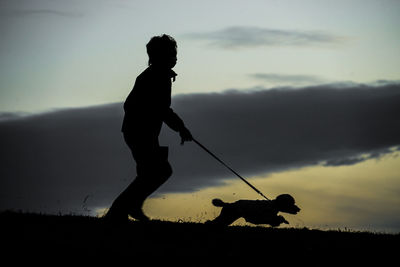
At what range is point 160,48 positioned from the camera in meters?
7.92

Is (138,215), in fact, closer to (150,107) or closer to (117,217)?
(117,217)

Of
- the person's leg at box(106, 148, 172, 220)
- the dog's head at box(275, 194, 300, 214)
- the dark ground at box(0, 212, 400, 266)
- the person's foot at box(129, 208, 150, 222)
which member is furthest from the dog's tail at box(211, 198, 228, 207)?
the person's leg at box(106, 148, 172, 220)

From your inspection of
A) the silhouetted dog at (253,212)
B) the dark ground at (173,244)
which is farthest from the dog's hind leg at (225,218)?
the dark ground at (173,244)

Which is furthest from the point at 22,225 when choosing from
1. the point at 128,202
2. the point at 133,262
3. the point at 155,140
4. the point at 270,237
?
the point at 270,237

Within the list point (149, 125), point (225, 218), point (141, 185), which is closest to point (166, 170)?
point (141, 185)

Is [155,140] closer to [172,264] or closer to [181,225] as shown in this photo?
[181,225]

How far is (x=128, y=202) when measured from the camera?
7.68 meters

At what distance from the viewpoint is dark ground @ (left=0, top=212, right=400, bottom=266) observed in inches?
225

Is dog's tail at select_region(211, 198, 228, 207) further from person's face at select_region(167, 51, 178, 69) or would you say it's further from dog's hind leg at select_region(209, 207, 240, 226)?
person's face at select_region(167, 51, 178, 69)

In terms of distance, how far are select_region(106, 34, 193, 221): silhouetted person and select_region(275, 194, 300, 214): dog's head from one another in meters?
1.95

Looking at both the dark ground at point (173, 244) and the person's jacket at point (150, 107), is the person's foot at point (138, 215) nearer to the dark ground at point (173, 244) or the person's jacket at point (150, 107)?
the dark ground at point (173, 244)

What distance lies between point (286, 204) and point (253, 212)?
65 cm

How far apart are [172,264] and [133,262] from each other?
1.18 ft

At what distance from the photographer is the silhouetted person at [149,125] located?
7.69 m
